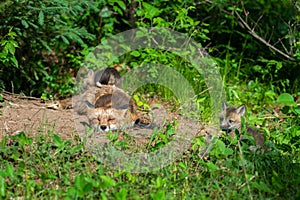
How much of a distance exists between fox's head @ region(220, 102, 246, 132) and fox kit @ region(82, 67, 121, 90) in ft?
5.84

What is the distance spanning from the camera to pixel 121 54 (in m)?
8.91

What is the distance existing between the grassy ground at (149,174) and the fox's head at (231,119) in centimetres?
80

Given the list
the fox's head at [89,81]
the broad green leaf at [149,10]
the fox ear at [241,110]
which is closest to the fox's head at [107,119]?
the fox ear at [241,110]

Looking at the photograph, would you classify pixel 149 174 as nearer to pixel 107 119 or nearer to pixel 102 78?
pixel 107 119

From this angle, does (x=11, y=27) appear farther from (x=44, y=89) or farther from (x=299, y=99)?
(x=299, y=99)

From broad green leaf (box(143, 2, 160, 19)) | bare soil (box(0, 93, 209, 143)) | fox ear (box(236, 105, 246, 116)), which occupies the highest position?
broad green leaf (box(143, 2, 160, 19))

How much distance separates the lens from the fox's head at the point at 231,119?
6441 mm

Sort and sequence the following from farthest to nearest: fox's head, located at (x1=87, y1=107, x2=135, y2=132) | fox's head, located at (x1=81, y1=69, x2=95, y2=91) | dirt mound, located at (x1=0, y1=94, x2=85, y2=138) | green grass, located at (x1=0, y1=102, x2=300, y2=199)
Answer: fox's head, located at (x1=81, y1=69, x2=95, y2=91)
fox's head, located at (x1=87, y1=107, x2=135, y2=132)
dirt mound, located at (x1=0, y1=94, x2=85, y2=138)
green grass, located at (x1=0, y1=102, x2=300, y2=199)

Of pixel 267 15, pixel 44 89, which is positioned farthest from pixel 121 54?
pixel 267 15

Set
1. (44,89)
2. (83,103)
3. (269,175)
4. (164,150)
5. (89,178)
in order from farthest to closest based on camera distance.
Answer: (44,89) → (83,103) → (164,150) → (269,175) → (89,178)

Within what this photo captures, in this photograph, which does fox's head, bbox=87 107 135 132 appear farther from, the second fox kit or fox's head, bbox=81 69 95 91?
fox's head, bbox=81 69 95 91

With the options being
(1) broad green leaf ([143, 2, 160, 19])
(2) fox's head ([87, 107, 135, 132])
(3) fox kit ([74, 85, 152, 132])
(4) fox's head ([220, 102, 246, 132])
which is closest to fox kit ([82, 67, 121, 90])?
(3) fox kit ([74, 85, 152, 132])

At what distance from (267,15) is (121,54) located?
2.87m

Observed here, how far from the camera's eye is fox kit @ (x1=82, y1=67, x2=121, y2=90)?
7.55 metres
